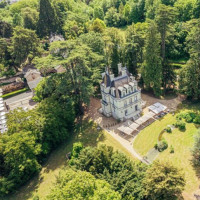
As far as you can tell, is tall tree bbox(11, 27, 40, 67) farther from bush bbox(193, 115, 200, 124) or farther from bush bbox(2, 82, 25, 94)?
bush bbox(193, 115, 200, 124)

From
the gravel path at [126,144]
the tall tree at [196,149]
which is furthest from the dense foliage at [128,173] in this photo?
the tall tree at [196,149]

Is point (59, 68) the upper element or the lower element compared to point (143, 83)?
upper

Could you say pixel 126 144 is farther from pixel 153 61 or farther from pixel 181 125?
pixel 153 61

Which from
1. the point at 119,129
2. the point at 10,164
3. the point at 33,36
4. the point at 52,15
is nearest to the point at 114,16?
the point at 52,15

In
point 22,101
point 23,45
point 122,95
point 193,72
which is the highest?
point 23,45

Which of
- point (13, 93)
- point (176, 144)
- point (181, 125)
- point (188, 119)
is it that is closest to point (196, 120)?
point (188, 119)

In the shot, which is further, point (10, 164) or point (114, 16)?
A: point (114, 16)

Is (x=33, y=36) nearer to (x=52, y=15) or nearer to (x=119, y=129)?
(x=52, y=15)
